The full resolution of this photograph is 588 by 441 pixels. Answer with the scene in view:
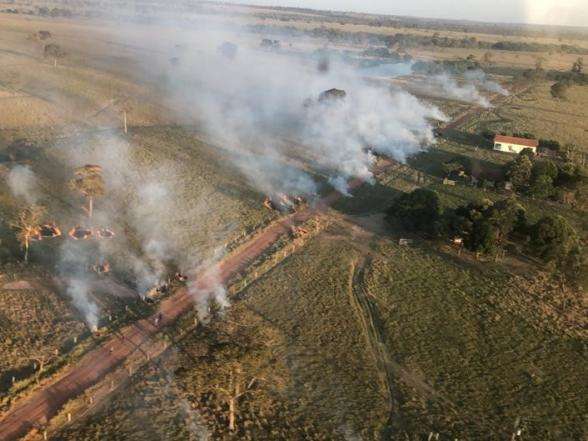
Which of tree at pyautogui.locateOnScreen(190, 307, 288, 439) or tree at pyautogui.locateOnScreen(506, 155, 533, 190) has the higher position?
tree at pyautogui.locateOnScreen(506, 155, 533, 190)

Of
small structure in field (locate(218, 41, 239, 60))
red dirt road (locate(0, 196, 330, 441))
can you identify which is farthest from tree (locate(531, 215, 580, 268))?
small structure in field (locate(218, 41, 239, 60))

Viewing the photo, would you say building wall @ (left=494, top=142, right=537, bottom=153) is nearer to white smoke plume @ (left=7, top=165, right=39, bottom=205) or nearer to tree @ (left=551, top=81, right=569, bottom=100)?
tree @ (left=551, top=81, right=569, bottom=100)

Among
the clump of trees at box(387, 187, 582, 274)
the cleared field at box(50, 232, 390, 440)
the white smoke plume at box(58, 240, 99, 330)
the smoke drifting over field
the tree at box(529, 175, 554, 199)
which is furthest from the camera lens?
the smoke drifting over field

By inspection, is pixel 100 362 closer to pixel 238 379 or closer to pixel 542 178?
pixel 238 379

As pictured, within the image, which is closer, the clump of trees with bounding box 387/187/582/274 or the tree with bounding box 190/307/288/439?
the tree with bounding box 190/307/288/439

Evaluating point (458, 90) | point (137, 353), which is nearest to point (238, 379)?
point (137, 353)

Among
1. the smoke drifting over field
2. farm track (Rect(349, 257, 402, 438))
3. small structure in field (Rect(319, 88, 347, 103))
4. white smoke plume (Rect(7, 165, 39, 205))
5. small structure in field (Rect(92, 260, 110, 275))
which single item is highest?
small structure in field (Rect(319, 88, 347, 103))
